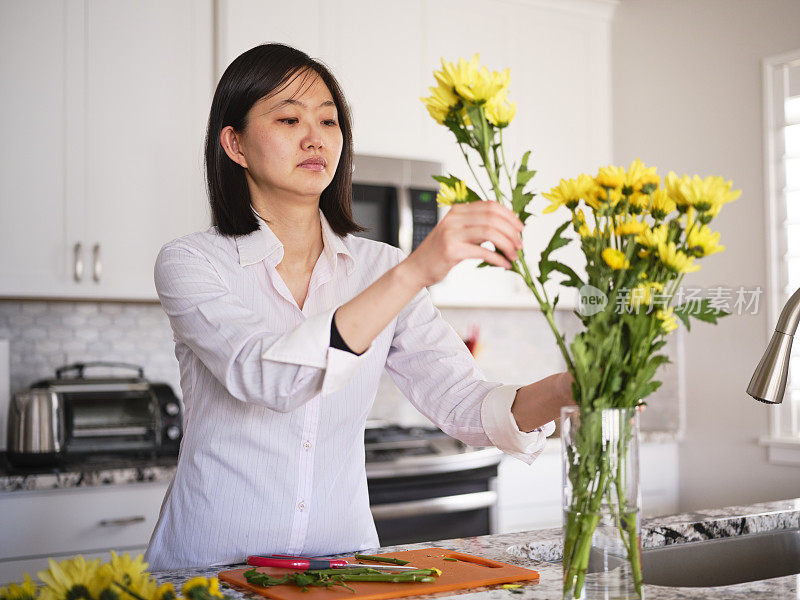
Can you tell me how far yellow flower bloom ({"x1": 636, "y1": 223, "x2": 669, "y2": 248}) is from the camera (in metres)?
0.87

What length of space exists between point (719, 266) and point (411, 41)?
58.6 inches

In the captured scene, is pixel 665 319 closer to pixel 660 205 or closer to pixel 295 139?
pixel 660 205

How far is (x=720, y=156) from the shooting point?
11.2ft

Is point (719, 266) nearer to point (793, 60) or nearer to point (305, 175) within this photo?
point (793, 60)

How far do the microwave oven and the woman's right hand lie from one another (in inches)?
86.9

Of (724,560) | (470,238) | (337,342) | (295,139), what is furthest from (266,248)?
(724,560)

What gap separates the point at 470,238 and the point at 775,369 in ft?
1.76

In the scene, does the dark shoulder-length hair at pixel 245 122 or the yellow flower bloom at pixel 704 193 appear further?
the dark shoulder-length hair at pixel 245 122

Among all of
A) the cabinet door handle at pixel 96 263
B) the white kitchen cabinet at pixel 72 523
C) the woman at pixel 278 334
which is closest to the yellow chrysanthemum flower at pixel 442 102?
the woman at pixel 278 334

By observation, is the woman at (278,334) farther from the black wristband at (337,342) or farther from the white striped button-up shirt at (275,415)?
the black wristband at (337,342)

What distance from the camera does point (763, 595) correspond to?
1.11 metres

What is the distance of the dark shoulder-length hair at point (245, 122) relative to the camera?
1.56m

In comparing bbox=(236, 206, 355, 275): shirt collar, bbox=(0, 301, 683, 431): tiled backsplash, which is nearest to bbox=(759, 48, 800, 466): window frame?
bbox=(0, 301, 683, 431): tiled backsplash

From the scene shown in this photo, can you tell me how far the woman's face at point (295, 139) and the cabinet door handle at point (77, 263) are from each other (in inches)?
57.7
